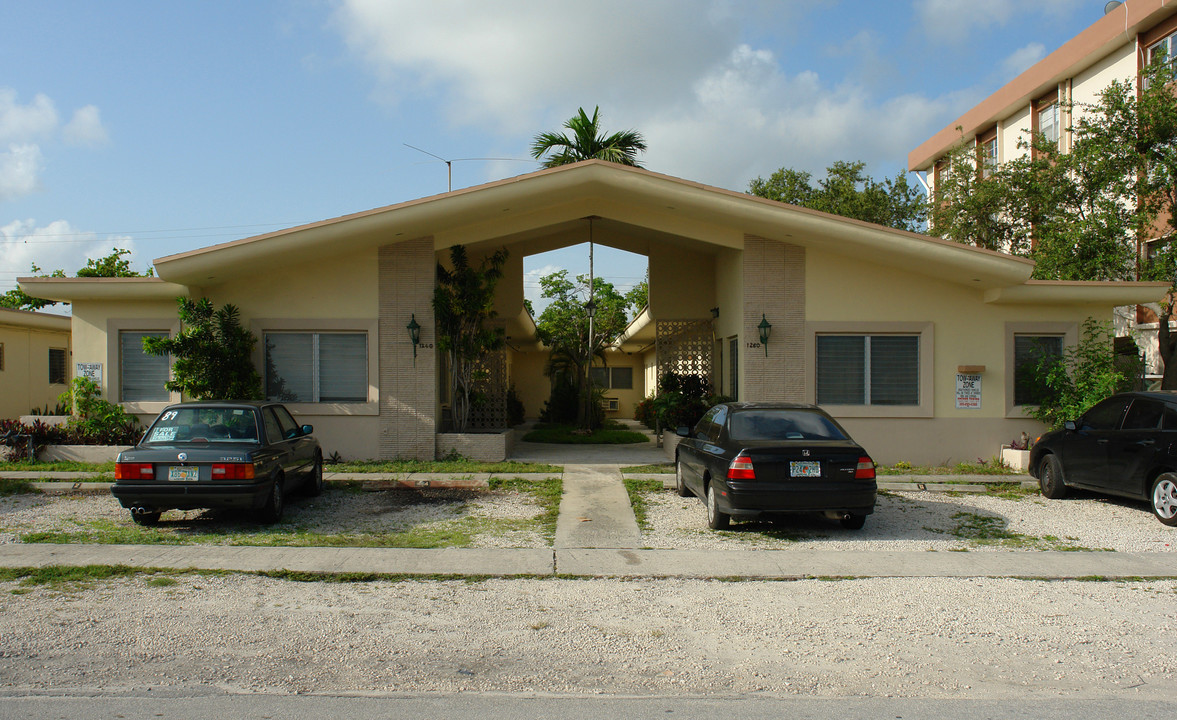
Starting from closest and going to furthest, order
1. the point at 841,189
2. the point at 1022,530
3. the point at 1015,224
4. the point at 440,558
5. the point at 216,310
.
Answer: the point at 440,558
the point at 1022,530
the point at 216,310
the point at 1015,224
the point at 841,189

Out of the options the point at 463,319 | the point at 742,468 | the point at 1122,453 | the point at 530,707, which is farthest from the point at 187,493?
the point at 1122,453

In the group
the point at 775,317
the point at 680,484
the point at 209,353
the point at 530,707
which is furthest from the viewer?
the point at 775,317

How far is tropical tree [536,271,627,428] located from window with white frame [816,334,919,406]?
8.17m

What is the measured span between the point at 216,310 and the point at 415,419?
3.96m

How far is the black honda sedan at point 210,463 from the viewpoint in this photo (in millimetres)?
8570

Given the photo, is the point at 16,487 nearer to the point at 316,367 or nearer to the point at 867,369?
the point at 316,367

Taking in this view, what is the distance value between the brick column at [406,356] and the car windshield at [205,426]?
15.1ft

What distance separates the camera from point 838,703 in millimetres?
4512

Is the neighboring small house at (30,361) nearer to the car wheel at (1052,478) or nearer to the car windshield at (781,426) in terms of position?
the car windshield at (781,426)

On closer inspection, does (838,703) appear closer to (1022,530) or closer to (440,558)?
(440,558)

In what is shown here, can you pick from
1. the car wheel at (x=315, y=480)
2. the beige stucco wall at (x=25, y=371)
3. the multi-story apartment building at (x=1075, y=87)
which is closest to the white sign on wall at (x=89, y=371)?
the car wheel at (x=315, y=480)

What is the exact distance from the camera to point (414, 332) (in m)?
13.9

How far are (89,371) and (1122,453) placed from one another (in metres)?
16.0

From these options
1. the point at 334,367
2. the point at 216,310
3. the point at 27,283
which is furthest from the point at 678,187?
the point at 27,283
